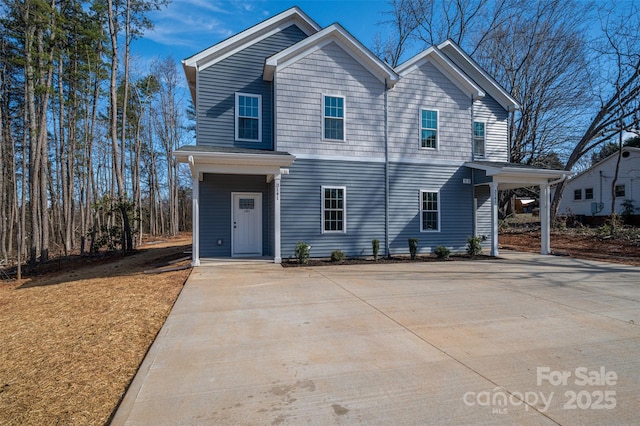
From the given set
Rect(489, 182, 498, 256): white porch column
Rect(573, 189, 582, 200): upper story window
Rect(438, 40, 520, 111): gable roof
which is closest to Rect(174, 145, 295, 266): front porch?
Rect(489, 182, 498, 256): white porch column

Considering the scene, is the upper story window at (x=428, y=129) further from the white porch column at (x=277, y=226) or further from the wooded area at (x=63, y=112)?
the wooded area at (x=63, y=112)

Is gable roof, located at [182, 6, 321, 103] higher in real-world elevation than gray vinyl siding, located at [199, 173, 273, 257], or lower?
higher

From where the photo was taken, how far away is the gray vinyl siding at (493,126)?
13183 millimetres

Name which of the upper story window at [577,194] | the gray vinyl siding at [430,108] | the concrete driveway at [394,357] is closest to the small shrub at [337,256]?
the concrete driveway at [394,357]

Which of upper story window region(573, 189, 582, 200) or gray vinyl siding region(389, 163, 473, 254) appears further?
upper story window region(573, 189, 582, 200)

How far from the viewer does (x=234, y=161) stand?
30.7 feet

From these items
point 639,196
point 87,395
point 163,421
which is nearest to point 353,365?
point 163,421

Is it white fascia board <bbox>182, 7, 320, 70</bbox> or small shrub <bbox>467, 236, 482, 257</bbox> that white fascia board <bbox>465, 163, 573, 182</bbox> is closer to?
small shrub <bbox>467, 236, 482, 257</bbox>

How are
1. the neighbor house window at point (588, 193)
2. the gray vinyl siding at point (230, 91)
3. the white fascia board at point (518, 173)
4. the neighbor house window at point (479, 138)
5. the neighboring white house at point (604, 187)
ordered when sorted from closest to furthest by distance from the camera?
the gray vinyl siding at point (230, 91) < the white fascia board at point (518, 173) < the neighbor house window at point (479, 138) < the neighboring white house at point (604, 187) < the neighbor house window at point (588, 193)

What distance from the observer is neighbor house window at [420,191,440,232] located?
1202cm

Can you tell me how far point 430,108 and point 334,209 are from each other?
206 inches

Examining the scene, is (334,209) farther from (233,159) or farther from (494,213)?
(494,213)

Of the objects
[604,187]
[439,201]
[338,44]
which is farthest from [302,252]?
[604,187]

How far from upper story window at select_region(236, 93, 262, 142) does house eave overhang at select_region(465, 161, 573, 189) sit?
7.76 meters
